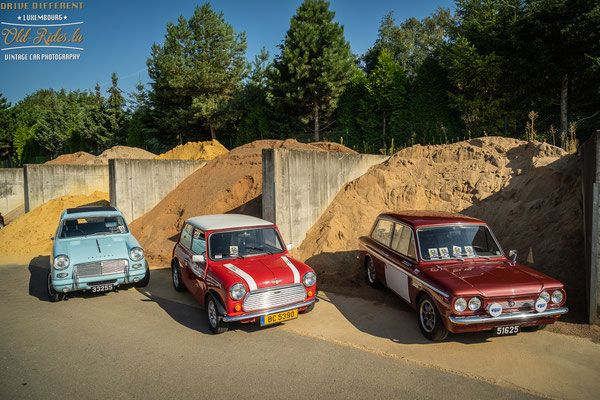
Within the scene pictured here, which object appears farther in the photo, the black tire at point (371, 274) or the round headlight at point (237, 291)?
the black tire at point (371, 274)

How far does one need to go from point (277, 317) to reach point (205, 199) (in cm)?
846

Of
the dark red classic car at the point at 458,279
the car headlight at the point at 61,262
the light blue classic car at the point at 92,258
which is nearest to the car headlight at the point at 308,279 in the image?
the dark red classic car at the point at 458,279

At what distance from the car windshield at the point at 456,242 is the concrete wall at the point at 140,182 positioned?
1184cm

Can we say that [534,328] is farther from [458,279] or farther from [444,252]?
[444,252]

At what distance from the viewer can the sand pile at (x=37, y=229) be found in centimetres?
1320

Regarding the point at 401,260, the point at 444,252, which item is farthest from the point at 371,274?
the point at 444,252

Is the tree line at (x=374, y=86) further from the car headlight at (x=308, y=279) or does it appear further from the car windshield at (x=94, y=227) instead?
the car windshield at (x=94, y=227)

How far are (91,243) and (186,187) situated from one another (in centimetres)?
725

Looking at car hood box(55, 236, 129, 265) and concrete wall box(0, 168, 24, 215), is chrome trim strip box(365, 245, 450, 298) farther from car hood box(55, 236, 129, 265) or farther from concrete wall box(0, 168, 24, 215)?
concrete wall box(0, 168, 24, 215)

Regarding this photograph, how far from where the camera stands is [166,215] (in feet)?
44.4

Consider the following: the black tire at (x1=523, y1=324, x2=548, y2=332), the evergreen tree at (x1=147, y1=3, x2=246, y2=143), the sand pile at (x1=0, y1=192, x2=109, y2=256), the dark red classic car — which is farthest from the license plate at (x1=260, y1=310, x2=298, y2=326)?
the evergreen tree at (x1=147, y1=3, x2=246, y2=143)

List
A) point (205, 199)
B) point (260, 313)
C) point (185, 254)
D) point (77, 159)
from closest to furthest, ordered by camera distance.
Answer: point (260, 313)
point (185, 254)
point (205, 199)
point (77, 159)

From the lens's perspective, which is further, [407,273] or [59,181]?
[59,181]

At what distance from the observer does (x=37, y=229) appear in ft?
47.3
